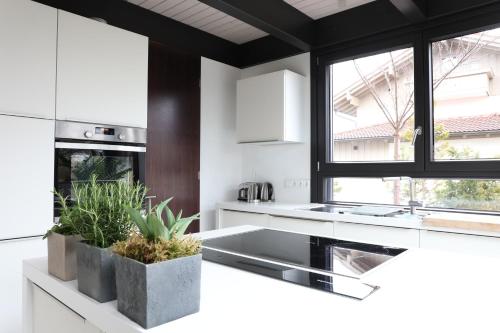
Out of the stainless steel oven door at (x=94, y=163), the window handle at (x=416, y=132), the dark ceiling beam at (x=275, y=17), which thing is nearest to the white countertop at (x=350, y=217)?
the window handle at (x=416, y=132)

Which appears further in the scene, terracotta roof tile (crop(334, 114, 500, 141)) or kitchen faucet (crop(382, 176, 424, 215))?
kitchen faucet (crop(382, 176, 424, 215))

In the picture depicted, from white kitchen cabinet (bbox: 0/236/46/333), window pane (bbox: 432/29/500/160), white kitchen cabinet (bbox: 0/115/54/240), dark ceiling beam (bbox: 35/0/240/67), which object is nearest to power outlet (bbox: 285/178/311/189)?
window pane (bbox: 432/29/500/160)

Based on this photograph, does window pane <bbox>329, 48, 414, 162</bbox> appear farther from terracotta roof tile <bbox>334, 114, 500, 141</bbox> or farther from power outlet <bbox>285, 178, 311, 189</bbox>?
power outlet <bbox>285, 178, 311, 189</bbox>

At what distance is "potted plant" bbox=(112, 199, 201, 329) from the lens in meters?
0.70

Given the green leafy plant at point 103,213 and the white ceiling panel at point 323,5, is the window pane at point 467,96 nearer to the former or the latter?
the white ceiling panel at point 323,5

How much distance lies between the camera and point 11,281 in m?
2.02

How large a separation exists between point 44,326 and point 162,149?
2.18 meters

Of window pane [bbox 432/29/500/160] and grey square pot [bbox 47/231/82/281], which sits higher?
window pane [bbox 432/29/500/160]

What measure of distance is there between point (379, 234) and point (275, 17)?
72.5 inches

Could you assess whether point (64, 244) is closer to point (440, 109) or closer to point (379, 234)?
point (379, 234)

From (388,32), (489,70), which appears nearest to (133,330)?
(489,70)

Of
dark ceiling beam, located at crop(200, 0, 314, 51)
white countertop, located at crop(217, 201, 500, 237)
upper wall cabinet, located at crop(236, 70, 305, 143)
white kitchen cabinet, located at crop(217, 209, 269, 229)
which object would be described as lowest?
white kitchen cabinet, located at crop(217, 209, 269, 229)

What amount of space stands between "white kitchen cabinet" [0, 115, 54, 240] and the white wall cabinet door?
1.04 metres

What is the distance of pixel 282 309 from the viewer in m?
0.79
